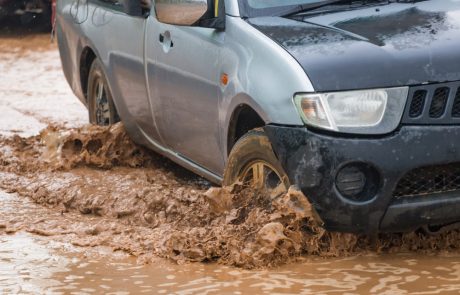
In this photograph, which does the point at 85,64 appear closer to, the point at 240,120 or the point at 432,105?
the point at 240,120

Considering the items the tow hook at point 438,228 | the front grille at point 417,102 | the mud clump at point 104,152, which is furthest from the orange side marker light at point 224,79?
the mud clump at point 104,152

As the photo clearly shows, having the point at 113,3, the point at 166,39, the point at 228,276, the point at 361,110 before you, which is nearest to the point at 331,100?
the point at 361,110

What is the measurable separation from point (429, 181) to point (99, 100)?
138 inches

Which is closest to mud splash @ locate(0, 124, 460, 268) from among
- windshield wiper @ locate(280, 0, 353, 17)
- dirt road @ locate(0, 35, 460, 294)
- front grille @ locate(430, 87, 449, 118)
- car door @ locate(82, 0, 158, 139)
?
dirt road @ locate(0, 35, 460, 294)

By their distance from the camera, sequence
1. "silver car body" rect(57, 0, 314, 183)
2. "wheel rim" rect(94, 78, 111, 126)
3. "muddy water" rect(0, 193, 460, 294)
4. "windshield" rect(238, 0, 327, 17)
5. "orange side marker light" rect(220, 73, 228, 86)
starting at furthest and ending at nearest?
"wheel rim" rect(94, 78, 111, 126) → "windshield" rect(238, 0, 327, 17) → "orange side marker light" rect(220, 73, 228, 86) → "silver car body" rect(57, 0, 314, 183) → "muddy water" rect(0, 193, 460, 294)

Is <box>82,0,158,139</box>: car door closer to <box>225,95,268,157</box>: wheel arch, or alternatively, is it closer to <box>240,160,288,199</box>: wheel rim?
<box>225,95,268,157</box>: wheel arch

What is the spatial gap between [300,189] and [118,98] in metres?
2.66

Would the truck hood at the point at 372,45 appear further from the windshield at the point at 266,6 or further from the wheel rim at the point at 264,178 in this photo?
the wheel rim at the point at 264,178

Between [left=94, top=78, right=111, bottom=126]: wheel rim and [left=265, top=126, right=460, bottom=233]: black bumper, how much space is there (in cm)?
304

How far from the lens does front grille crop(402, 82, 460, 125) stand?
16.8 feet

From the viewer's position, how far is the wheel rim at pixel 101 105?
812 cm

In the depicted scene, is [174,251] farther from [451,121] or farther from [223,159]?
[451,121]

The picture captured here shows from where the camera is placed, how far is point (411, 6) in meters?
5.98

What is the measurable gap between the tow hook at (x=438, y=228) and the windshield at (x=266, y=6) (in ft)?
4.21
